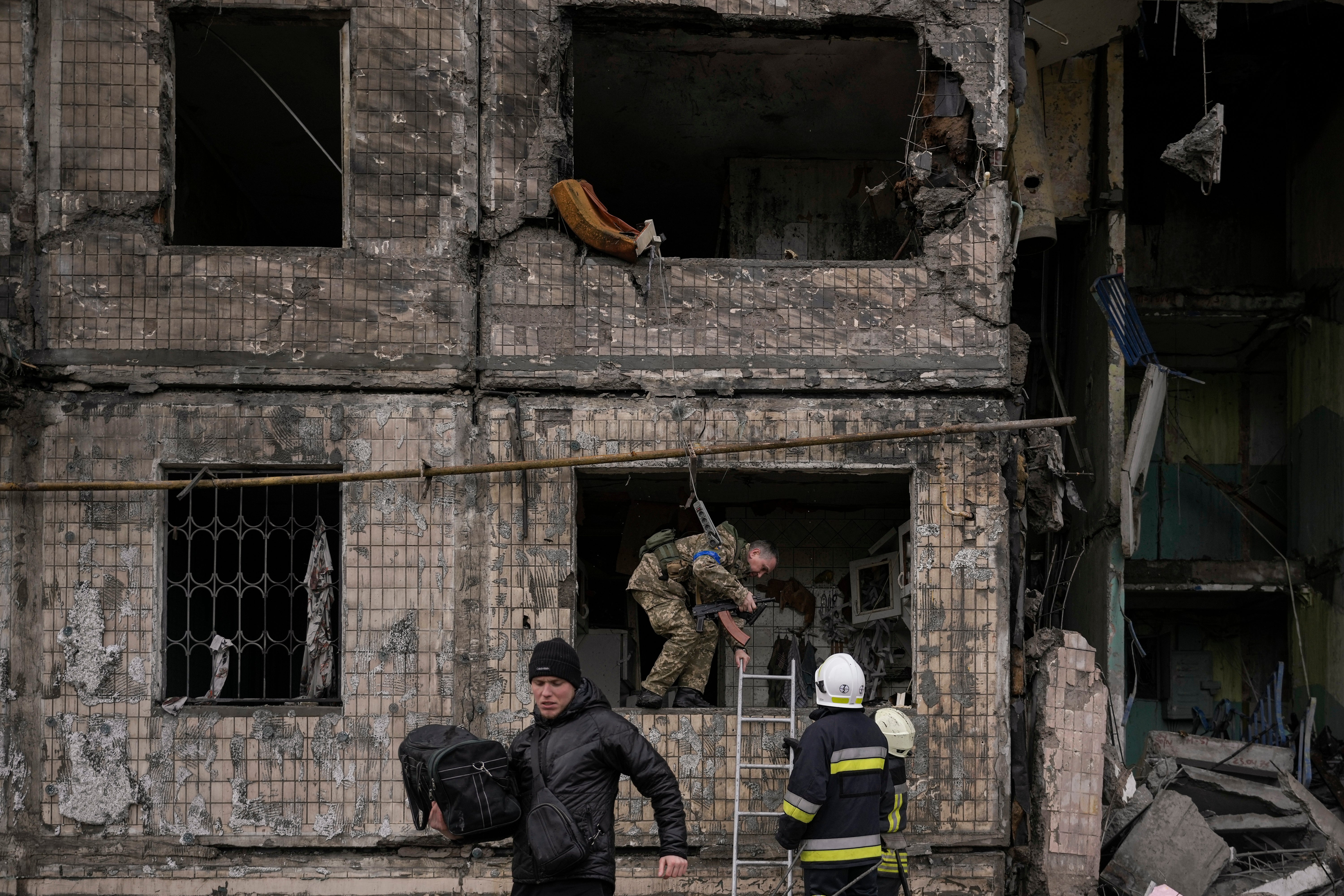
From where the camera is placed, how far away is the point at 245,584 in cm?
676

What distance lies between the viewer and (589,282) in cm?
718

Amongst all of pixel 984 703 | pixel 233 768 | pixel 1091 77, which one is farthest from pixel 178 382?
pixel 1091 77

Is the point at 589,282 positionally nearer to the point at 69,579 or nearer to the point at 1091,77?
the point at 69,579

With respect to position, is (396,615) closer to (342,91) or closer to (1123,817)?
(342,91)

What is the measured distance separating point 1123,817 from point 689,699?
3.31 meters

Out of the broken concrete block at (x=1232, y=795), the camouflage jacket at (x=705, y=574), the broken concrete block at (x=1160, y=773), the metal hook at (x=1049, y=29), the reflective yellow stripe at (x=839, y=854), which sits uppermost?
the metal hook at (x=1049, y=29)

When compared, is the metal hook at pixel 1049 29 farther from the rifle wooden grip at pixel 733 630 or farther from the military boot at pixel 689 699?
the military boot at pixel 689 699

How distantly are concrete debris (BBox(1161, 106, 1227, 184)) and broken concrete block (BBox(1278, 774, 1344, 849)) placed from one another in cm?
463

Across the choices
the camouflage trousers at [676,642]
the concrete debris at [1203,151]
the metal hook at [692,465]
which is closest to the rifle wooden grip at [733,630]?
the camouflage trousers at [676,642]

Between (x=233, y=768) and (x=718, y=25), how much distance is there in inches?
224

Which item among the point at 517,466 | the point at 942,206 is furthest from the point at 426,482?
the point at 942,206

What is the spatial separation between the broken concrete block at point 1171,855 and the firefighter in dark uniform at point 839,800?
2.89 metres

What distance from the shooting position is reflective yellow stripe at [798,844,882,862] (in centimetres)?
546

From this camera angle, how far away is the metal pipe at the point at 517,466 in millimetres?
6742
